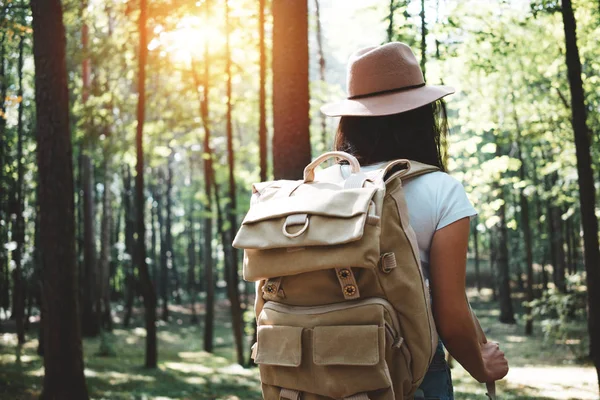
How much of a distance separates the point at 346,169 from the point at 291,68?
3.18m

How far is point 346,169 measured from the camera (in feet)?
7.56

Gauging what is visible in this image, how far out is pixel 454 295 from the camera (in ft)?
6.67

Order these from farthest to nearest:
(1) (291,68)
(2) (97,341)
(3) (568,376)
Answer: (2) (97,341) < (3) (568,376) < (1) (291,68)

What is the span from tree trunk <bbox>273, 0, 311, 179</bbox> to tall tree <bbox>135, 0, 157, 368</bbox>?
8.02 metres

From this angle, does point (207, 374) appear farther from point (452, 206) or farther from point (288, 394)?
point (452, 206)

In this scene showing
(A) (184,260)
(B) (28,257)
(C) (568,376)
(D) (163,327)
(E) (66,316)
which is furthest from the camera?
(A) (184,260)

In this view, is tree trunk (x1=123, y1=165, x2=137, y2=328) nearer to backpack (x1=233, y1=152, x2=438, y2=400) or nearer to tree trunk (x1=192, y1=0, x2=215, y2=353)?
tree trunk (x1=192, y1=0, x2=215, y2=353)

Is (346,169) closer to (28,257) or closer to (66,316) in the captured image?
(66,316)

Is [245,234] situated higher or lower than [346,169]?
lower

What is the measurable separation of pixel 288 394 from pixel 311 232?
1.91 feet

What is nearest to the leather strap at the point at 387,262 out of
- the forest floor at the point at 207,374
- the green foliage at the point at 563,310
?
the forest floor at the point at 207,374

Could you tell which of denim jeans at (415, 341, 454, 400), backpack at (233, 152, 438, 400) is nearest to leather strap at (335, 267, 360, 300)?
backpack at (233, 152, 438, 400)

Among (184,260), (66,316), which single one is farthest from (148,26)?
(184,260)

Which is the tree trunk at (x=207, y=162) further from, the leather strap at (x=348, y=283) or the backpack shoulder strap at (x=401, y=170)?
the leather strap at (x=348, y=283)
